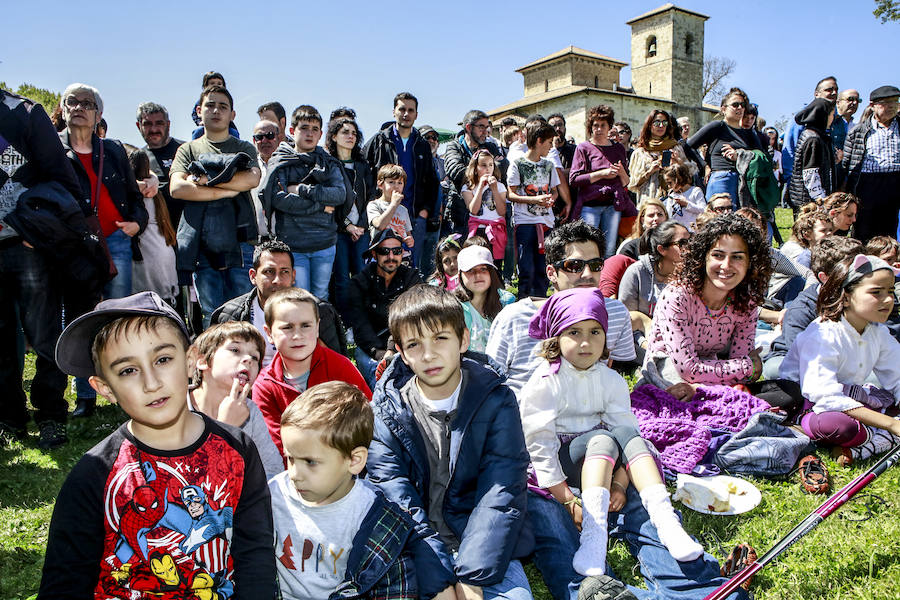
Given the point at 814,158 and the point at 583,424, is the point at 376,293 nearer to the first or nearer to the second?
the point at 583,424

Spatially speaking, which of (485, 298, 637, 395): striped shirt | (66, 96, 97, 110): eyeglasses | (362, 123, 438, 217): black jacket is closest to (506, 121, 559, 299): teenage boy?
(362, 123, 438, 217): black jacket

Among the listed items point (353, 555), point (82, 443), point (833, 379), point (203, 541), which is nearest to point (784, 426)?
point (833, 379)

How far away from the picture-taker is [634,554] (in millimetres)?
2705

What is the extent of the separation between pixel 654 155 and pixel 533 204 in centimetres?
186

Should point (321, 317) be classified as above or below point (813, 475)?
above

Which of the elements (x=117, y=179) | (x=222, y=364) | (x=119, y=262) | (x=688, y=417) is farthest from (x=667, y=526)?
(x=117, y=179)

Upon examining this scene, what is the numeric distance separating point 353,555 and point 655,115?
643cm

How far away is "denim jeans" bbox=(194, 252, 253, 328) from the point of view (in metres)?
4.97

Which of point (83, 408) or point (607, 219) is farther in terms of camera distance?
point (607, 219)

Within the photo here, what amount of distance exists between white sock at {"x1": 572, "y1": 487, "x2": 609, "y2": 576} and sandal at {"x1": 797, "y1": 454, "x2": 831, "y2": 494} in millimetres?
Result: 1343

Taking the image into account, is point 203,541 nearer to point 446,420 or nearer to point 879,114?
point 446,420

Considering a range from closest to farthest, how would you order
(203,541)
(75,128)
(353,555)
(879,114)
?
(203,541) → (353,555) → (75,128) → (879,114)

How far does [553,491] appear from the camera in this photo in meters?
2.82

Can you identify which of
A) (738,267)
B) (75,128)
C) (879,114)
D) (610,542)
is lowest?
(610,542)
